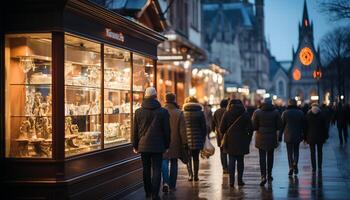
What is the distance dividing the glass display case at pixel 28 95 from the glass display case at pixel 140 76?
4.08m

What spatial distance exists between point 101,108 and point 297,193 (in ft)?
14.2

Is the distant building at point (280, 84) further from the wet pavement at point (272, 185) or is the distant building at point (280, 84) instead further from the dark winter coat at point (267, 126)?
the dark winter coat at point (267, 126)

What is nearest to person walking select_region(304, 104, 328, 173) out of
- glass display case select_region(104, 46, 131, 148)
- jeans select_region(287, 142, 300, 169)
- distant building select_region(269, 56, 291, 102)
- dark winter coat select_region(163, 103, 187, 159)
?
jeans select_region(287, 142, 300, 169)

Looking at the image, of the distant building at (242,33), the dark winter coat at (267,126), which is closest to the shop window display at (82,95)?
the dark winter coat at (267,126)

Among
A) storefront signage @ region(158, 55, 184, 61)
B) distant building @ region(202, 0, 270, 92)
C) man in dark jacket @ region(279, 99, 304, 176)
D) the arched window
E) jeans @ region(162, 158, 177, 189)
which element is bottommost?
jeans @ region(162, 158, 177, 189)

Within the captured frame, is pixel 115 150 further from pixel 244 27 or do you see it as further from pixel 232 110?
pixel 244 27

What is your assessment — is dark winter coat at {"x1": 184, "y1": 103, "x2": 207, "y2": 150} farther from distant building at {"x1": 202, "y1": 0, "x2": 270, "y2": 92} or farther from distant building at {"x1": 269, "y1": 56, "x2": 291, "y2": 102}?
distant building at {"x1": 269, "y1": 56, "x2": 291, "y2": 102}

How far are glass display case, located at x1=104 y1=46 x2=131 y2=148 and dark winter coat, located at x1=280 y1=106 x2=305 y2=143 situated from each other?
4.37m

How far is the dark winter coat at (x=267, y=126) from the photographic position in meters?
14.6

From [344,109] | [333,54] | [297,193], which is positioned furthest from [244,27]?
[297,193]

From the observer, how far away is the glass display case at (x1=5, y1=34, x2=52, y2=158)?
1057cm

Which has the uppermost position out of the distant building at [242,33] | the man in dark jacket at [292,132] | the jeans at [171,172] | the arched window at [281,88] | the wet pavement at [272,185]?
the distant building at [242,33]

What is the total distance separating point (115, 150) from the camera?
12922 mm

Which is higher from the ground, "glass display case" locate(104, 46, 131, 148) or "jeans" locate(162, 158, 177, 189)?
"glass display case" locate(104, 46, 131, 148)
